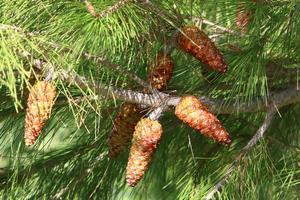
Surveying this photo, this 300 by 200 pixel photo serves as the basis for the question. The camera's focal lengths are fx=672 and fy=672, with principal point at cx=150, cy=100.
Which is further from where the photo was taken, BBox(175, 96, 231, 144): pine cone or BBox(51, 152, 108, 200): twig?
BBox(51, 152, 108, 200): twig

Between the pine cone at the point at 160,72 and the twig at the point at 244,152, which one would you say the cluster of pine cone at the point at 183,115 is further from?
the twig at the point at 244,152

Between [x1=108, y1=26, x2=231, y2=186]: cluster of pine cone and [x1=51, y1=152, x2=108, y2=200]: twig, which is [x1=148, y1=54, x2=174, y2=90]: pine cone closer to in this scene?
[x1=108, y1=26, x2=231, y2=186]: cluster of pine cone

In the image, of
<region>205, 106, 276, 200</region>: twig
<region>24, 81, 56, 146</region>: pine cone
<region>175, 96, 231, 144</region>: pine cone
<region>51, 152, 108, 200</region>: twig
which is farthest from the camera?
<region>51, 152, 108, 200</region>: twig

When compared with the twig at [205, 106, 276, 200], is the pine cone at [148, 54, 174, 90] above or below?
above

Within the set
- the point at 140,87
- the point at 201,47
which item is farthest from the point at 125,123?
the point at 201,47

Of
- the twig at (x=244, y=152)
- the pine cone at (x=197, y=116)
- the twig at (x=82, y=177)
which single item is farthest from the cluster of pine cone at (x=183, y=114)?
the twig at (x=82, y=177)

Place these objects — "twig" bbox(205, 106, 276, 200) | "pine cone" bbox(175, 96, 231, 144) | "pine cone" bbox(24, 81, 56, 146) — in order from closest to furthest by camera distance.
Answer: "pine cone" bbox(24, 81, 56, 146)
"pine cone" bbox(175, 96, 231, 144)
"twig" bbox(205, 106, 276, 200)

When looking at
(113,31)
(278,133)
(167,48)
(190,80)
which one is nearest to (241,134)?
(278,133)

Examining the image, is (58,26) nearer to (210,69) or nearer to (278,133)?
(210,69)

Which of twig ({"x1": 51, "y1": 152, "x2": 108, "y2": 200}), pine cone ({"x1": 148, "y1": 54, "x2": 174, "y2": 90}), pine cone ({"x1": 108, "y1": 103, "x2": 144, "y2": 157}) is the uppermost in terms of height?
pine cone ({"x1": 148, "y1": 54, "x2": 174, "y2": 90})

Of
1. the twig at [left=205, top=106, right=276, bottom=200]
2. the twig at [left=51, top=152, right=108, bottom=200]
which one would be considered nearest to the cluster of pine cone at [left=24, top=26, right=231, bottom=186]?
the twig at [left=205, top=106, right=276, bottom=200]
